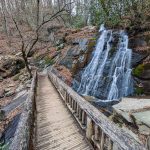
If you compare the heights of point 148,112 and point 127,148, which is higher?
point 127,148

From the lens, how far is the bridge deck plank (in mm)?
5312

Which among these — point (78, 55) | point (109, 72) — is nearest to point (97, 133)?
point (109, 72)

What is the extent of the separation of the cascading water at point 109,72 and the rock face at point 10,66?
8.89 m

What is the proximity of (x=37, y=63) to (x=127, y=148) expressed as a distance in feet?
83.7

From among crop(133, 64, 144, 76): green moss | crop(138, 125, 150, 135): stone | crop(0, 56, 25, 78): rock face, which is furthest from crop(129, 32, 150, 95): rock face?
crop(0, 56, 25, 78): rock face

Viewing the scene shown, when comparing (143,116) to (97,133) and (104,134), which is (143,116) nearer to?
(97,133)

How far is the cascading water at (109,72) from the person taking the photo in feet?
47.3

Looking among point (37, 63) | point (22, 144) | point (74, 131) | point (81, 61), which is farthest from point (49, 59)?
point (22, 144)

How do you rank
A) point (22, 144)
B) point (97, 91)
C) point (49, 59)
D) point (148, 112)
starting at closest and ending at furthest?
point (22, 144) → point (148, 112) → point (97, 91) → point (49, 59)

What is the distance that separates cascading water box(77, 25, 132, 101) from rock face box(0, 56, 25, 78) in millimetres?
8888

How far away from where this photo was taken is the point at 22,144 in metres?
3.64

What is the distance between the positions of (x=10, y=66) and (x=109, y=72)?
1197 centimetres

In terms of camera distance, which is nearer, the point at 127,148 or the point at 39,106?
the point at 127,148

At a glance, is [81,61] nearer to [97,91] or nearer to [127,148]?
[97,91]
